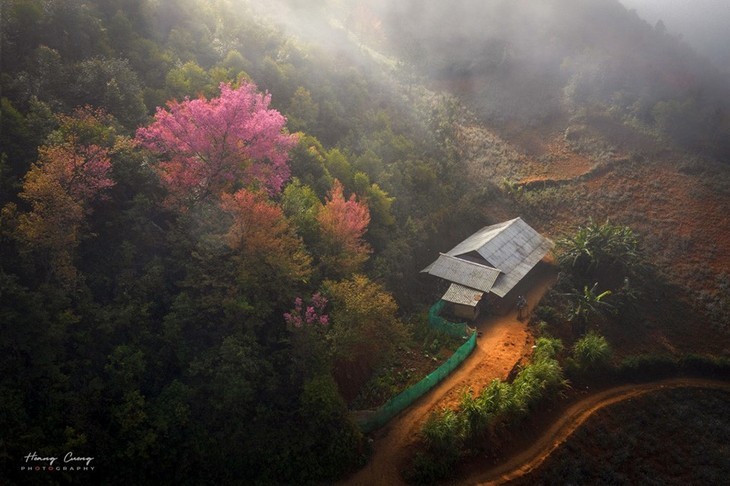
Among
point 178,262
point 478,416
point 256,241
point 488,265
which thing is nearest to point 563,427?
point 478,416

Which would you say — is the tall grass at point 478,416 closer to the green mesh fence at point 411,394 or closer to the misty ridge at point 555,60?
the green mesh fence at point 411,394

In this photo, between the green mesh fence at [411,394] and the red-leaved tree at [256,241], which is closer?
the red-leaved tree at [256,241]

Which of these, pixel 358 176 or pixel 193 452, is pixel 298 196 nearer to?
pixel 358 176

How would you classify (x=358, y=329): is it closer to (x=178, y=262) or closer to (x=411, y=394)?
(x=411, y=394)

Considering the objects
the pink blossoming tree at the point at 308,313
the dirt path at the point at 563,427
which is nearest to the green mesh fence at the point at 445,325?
the dirt path at the point at 563,427

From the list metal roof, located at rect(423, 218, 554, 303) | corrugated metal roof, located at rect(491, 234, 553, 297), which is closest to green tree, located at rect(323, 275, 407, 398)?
metal roof, located at rect(423, 218, 554, 303)
